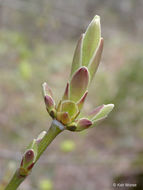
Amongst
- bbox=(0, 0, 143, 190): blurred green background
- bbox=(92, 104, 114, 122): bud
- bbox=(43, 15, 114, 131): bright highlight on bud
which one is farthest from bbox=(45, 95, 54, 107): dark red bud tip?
bbox=(0, 0, 143, 190): blurred green background

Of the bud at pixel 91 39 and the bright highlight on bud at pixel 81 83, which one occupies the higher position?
the bud at pixel 91 39

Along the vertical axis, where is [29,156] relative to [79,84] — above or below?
below

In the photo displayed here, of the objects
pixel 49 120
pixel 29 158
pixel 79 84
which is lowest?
pixel 49 120

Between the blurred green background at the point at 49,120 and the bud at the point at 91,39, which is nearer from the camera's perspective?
the bud at the point at 91,39

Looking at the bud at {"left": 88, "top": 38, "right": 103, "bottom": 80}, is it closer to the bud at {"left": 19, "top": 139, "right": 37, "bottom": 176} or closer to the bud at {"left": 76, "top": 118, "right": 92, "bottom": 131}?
the bud at {"left": 76, "top": 118, "right": 92, "bottom": 131}

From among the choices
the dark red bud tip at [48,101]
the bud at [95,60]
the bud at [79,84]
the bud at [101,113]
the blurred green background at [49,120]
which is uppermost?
the bud at [95,60]

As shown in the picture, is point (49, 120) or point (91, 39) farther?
point (49, 120)

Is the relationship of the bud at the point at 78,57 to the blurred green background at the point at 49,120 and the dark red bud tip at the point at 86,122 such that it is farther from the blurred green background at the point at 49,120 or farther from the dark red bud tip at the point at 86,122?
the blurred green background at the point at 49,120

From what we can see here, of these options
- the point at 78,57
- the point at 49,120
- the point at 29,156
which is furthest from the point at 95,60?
the point at 49,120

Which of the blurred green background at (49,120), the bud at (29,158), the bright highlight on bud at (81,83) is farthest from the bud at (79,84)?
the blurred green background at (49,120)

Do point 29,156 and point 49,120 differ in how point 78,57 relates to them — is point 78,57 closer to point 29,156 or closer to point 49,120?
point 29,156
